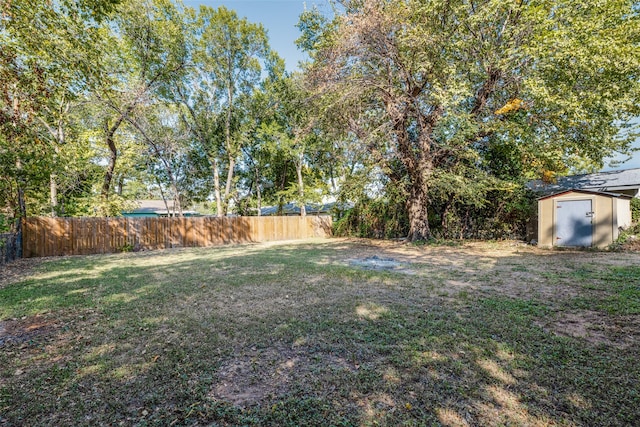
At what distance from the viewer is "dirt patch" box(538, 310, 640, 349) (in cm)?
271

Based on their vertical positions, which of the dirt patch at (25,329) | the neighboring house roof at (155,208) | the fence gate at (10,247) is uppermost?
the neighboring house roof at (155,208)

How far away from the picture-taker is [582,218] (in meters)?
8.80

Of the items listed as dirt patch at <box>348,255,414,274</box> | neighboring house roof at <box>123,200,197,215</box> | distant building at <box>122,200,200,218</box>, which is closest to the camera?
dirt patch at <box>348,255,414,274</box>

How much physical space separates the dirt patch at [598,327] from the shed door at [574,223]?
23.6 feet

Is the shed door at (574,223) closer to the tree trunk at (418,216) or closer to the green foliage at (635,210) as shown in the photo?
the green foliage at (635,210)

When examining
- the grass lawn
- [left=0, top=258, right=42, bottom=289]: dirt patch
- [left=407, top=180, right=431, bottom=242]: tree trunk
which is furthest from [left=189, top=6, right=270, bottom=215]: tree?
the grass lawn

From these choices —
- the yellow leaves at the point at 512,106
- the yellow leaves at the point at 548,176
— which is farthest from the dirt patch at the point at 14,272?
the yellow leaves at the point at 548,176

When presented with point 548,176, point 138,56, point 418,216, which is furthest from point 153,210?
point 548,176

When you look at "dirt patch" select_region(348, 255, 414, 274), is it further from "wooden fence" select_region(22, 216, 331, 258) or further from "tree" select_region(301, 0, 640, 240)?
"wooden fence" select_region(22, 216, 331, 258)

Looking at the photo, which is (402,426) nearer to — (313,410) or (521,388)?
(313,410)

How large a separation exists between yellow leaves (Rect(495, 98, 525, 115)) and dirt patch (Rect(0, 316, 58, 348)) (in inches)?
477

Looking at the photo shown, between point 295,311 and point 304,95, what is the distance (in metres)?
11.8

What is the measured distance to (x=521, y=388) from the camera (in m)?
2.03

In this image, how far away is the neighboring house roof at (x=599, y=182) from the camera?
1198 centimetres
